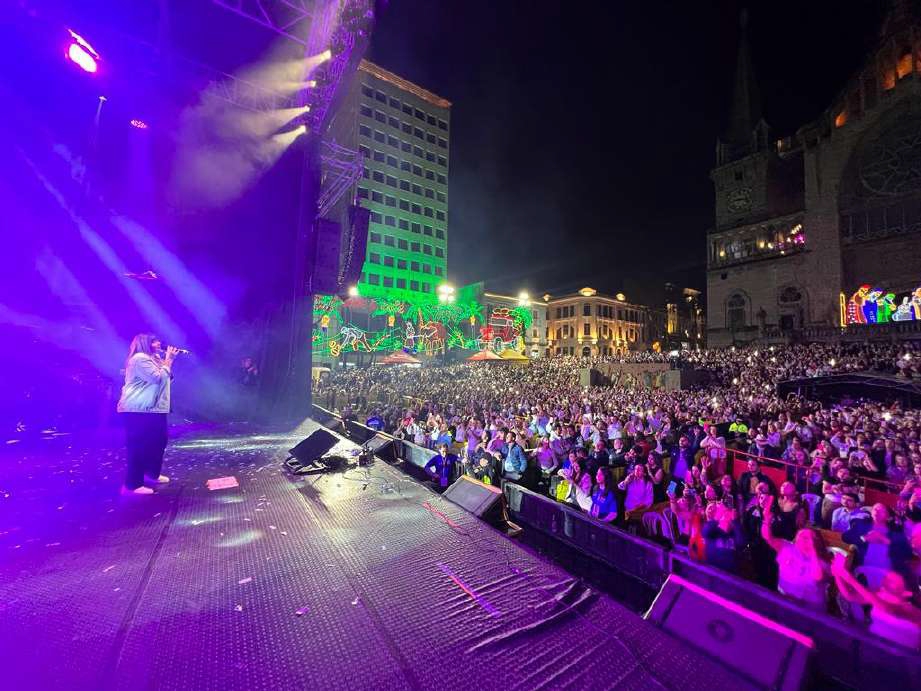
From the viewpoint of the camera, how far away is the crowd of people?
385cm

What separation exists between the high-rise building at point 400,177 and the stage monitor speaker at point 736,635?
154 ft

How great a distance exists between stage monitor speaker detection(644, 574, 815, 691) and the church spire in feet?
198

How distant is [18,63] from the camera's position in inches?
205

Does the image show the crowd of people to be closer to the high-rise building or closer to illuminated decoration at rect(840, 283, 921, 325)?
illuminated decoration at rect(840, 283, 921, 325)

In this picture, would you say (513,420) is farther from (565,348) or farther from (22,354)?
(565,348)

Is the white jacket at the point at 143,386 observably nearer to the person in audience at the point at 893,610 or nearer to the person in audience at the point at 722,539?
the person in audience at the point at 722,539

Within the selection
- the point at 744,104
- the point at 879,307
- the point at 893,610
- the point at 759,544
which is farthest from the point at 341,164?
the point at 744,104

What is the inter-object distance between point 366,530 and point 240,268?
8184 mm

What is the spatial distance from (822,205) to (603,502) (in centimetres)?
4716

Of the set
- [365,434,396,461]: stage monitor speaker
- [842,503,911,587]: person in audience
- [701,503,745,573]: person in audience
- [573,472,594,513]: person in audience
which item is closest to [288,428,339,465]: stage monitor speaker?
[365,434,396,461]: stage monitor speaker

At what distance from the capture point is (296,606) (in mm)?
2330

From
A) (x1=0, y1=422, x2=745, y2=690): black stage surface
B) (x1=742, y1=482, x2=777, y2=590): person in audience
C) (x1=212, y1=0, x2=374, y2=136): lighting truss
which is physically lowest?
(x1=742, y1=482, x2=777, y2=590): person in audience

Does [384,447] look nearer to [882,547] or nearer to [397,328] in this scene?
[882,547]

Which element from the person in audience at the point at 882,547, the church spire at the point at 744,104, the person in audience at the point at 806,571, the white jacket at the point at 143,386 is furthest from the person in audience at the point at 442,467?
the church spire at the point at 744,104
